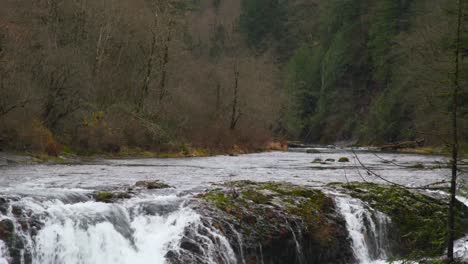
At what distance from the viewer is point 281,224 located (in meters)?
13.7

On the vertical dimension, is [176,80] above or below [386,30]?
below

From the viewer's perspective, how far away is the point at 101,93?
35812 mm

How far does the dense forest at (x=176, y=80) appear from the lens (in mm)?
26094

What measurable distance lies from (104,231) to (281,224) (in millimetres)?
4330

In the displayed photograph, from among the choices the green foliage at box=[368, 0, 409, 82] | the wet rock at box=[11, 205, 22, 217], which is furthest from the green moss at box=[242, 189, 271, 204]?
the green foliage at box=[368, 0, 409, 82]

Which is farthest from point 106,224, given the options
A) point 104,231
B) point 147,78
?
point 147,78

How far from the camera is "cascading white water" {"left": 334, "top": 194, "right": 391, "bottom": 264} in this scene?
14.6m

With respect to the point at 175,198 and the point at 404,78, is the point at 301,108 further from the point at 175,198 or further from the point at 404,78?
the point at 175,198

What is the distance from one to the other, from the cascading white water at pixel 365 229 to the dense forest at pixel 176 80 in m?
2.63

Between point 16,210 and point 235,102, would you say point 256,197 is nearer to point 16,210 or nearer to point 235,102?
point 16,210

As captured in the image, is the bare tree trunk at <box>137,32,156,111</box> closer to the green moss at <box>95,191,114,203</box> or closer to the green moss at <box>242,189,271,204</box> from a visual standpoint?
the green moss at <box>242,189,271,204</box>

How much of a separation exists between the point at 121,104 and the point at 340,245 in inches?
921

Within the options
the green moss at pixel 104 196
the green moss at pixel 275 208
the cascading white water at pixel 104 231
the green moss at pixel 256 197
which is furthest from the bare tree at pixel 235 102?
the cascading white water at pixel 104 231

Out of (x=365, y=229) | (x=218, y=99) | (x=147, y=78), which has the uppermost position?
(x=147, y=78)
